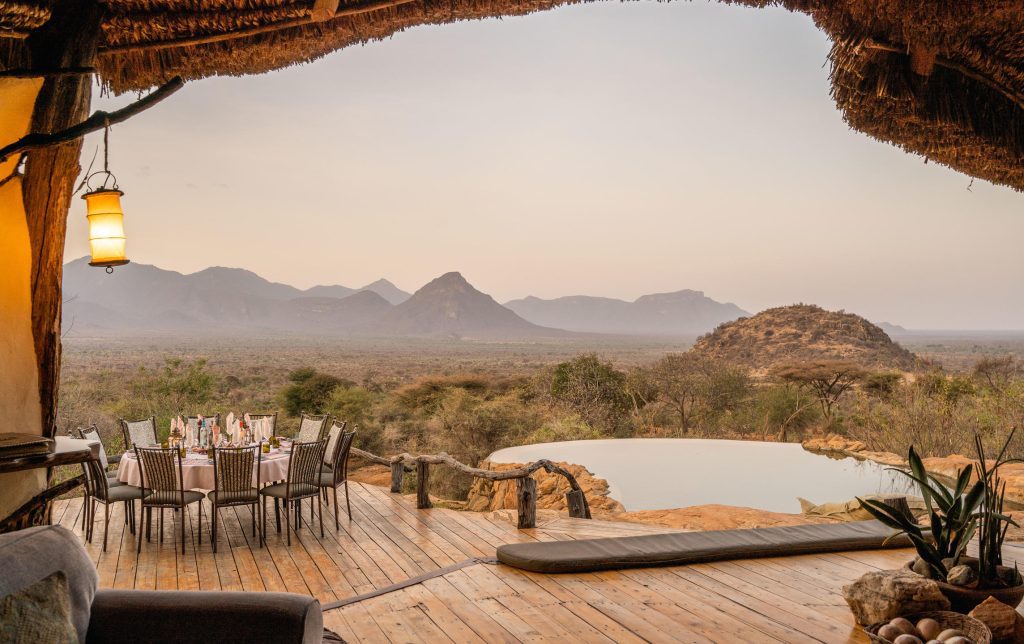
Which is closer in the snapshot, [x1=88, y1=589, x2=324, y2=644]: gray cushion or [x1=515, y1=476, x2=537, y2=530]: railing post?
[x1=88, y1=589, x2=324, y2=644]: gray cushion

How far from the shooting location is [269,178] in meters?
31.5

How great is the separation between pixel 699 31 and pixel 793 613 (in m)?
14.9

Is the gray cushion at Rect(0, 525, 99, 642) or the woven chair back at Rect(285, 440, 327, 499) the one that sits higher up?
the gray cushion at Rect(0, 525, 99, 642)

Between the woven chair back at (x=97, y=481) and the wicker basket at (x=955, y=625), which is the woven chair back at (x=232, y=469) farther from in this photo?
the wicker basket at (x=955, y=625)

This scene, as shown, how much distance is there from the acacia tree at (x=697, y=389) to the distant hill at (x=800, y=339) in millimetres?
6065

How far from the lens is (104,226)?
9.69 feet

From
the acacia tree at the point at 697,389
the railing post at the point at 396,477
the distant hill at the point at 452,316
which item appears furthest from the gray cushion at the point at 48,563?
the distant hill at the point at 452,316

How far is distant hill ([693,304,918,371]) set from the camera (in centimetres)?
2350

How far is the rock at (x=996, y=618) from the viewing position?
9.29 ft

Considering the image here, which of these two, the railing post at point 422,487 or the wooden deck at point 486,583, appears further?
the railing post at point 422,487

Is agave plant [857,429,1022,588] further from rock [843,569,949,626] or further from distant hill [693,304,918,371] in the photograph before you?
distant hill [693,304,918,371]

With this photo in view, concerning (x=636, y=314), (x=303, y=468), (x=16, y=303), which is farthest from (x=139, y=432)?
(x=636, y=314)

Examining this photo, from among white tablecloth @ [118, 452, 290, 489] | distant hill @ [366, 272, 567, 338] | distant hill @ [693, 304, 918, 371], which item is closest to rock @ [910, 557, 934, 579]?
white tablecloth @ [118, 452, 290, 489]

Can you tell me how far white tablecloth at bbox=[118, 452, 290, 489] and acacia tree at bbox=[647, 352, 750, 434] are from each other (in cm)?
1180
